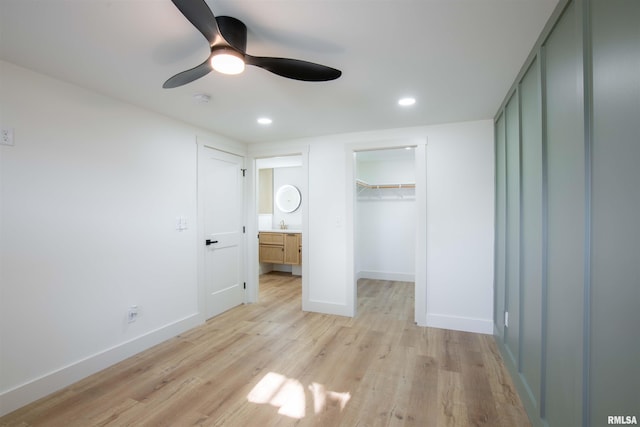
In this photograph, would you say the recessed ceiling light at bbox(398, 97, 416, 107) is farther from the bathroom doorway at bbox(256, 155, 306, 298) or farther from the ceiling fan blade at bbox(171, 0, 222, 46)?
the bathroom doorway at bbox(256, 155, 306, 298)

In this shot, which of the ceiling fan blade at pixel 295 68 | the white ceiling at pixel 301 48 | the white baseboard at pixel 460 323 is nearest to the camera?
the white ceiling at pixel 301 48

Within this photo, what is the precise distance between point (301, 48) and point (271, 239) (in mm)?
4474

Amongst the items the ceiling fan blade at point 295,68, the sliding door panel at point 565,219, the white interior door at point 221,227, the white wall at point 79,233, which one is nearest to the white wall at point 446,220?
the white interior door at point 221,227

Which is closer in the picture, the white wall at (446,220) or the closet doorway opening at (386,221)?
the white wall at (446,220)

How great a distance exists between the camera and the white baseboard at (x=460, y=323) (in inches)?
123

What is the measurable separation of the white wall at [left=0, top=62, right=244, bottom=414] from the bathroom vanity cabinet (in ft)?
8.86

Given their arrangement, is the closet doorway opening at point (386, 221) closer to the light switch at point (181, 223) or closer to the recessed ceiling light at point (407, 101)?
the recessed ceiling light at point (407, 101)

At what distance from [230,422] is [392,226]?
4.32m

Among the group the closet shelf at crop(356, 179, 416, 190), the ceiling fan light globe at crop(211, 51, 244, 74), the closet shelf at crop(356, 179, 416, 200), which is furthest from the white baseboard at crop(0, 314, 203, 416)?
the closet shelf at crop(356, 179, 416, 200)

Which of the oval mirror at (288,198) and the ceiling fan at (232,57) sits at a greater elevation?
the ceiling fan at (232,57)

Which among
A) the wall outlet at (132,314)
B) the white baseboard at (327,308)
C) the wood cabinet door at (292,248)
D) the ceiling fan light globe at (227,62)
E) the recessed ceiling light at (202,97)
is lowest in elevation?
the white baseboard at (327,308)

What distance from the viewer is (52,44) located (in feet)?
5.61

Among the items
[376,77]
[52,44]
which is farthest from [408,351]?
[52,44]

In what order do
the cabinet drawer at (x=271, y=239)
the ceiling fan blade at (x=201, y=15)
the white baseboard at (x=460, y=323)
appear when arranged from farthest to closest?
1. the cabinet drawer at (x=271, y=239)
2. the white baseboard at (x=460, y=323)
3. the ceiling fan blade at (x=201, y=15)
